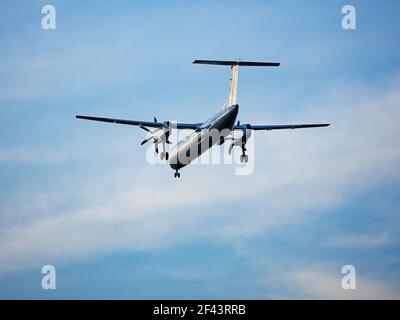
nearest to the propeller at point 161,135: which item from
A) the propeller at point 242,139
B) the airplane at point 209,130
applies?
the airplane at point 209,130

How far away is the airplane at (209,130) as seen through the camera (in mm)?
65312

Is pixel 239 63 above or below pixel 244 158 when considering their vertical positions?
above

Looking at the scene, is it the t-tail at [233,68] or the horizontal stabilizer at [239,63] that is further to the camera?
the t-tail at [233,68]

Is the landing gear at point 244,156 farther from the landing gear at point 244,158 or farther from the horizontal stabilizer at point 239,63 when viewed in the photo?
the horizontal stabilizer at point 239,63

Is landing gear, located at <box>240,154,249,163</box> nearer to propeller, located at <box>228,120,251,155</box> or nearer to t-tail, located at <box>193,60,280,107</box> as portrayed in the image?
propeller, located at <box>228,120,251,155</box>

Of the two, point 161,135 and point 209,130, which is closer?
point 209,130

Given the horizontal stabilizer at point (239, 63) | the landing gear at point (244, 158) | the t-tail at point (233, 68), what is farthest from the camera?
the landing gear at point (244, 158)

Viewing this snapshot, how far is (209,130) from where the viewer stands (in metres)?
66.1

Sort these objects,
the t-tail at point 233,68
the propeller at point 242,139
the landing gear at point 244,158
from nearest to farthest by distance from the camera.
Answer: the t-tail at point 233,68 < the propeller at point 242,139 < the landing gear at point 244,158

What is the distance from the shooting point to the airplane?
6531 centimetres

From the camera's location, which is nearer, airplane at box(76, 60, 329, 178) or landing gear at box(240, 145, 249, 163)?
airplane at box(76, 60, 329, 178)

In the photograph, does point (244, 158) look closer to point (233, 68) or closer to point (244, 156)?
point (244, 156)

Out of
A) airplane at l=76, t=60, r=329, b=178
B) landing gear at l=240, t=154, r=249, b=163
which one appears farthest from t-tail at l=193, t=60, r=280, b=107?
landing gear at l=240, t=154, r=249, b=163

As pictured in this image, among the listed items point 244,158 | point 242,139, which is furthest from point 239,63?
point 244,158
